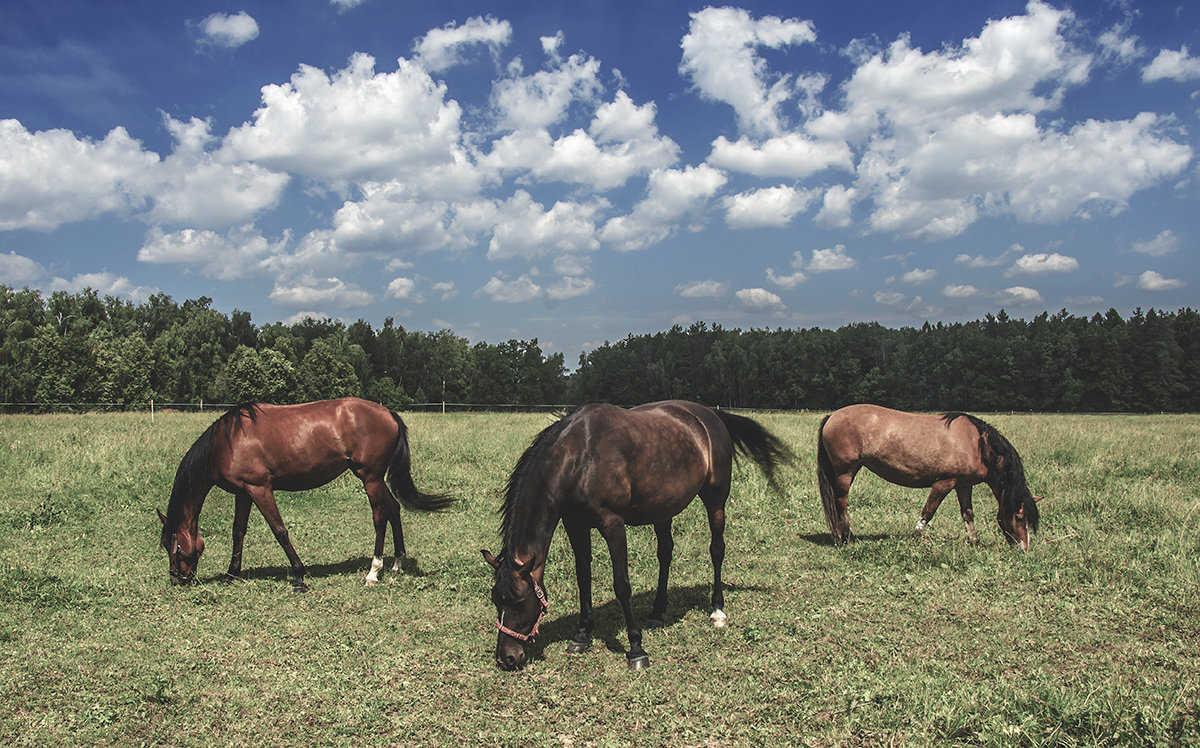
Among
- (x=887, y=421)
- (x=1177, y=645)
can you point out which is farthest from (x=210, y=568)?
(x=1177, y=645)

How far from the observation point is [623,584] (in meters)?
5.10

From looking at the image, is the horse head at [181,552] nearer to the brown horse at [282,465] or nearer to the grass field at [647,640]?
the brown horse at [282,465]

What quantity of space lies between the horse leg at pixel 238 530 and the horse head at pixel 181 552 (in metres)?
0.36

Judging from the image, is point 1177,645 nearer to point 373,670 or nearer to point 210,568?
point 373,670

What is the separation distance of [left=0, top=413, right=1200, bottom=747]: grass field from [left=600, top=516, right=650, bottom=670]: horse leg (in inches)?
6.0

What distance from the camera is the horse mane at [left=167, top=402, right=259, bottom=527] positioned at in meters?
7.25

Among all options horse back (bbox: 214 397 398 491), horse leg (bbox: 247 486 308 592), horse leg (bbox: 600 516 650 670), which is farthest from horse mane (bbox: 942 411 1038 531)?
horse leg (bbox: 247 486 308 592)

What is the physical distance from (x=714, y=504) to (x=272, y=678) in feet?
13.1

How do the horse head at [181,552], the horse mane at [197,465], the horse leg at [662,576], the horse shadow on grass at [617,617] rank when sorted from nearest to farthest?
the horse shadow on grass at [617,617] < the horse leg at [662,576] < the horse head at [181,552] < the horse mane at [197,465]

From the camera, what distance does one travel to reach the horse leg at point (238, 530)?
24.5 ft

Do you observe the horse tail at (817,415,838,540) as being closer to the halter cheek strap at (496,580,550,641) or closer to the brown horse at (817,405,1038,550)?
the brown horse at (817,405,1038,550)

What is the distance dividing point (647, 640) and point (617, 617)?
0.71 metres

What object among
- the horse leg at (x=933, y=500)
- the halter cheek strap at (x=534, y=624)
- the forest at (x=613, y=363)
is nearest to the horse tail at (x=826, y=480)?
the horse leg at (x=933, y=500)

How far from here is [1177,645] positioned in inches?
198
